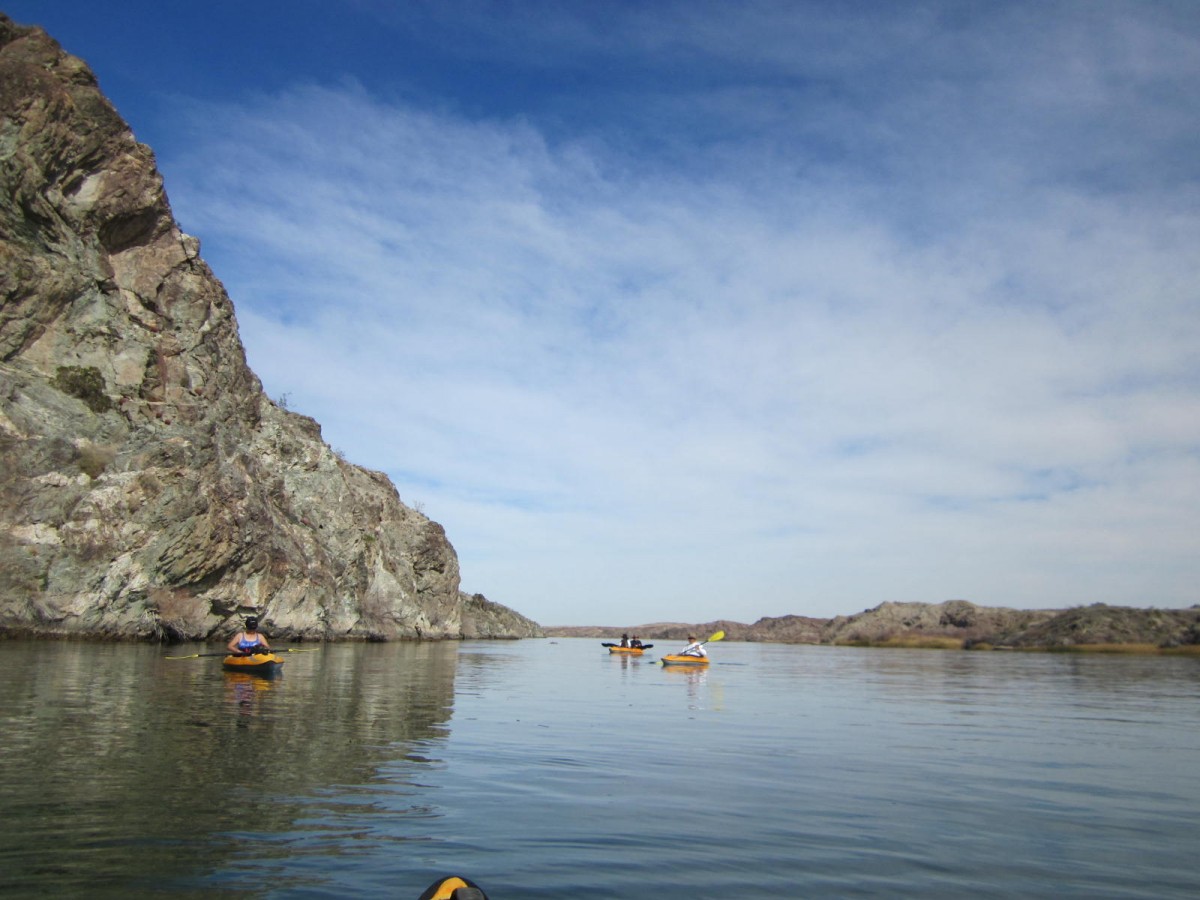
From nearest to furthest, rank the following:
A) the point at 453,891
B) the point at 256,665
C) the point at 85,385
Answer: the point at 453,891, the point at 256,665, the point at 85,385

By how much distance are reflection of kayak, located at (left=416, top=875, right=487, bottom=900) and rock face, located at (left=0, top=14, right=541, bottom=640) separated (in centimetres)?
4711

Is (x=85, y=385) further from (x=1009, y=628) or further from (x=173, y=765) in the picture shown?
(x=1009, y=628)

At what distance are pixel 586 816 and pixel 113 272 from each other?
5675cm

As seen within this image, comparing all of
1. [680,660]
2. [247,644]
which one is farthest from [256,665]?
[680,660]

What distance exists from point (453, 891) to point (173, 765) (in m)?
7.95

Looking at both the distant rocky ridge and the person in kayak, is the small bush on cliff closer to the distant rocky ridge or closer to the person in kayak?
the person in kayak

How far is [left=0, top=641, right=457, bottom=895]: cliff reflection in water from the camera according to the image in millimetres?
7859

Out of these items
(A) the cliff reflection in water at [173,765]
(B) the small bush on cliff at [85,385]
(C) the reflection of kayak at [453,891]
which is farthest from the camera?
(B) the small bush on cliff at [85,385]

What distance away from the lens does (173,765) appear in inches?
481

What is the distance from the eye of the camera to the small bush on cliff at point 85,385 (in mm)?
49678

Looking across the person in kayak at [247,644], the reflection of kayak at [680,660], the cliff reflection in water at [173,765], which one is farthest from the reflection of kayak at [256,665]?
the reflection of kayak at [680,660]

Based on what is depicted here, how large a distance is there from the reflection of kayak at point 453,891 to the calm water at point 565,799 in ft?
3.58

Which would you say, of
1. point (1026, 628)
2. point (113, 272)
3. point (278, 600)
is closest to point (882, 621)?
point (1026, 628)

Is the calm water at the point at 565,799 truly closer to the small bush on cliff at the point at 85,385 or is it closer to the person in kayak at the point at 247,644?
the person in kayak at the point at 247,644
